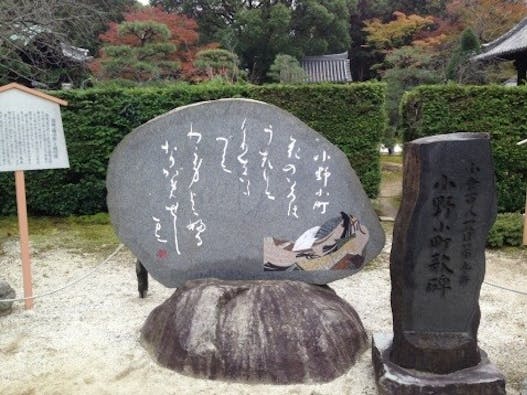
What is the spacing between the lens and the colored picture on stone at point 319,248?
4320 millimetres

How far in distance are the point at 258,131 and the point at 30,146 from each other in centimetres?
236

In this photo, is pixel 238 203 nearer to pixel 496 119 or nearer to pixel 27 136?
pixel 27 136

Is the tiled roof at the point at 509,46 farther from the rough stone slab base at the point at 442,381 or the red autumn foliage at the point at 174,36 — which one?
the rough stone slab base at the point at 442,381

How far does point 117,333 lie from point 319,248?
1865 millimetres

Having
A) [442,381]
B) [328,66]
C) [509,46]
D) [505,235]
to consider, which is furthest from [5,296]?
[328,66]

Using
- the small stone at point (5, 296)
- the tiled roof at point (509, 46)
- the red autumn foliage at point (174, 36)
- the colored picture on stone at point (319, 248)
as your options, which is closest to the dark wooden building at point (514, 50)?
the tiled roof at point (509, 46)

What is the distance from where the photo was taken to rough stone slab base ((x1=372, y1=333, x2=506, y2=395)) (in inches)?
129

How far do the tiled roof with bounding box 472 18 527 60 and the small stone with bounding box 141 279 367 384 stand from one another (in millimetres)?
11463

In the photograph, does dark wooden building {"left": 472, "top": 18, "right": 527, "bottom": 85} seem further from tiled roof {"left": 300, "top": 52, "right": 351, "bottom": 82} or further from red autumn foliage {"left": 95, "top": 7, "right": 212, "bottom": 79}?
tiled roof {"left": 300, "top": 52, "right": 351, "bottom": 82}

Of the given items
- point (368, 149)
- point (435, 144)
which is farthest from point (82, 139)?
point (435, 144)

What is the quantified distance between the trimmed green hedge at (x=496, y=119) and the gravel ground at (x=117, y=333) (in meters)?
2.46

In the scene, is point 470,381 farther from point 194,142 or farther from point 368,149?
point 368,149

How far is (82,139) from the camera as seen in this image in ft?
30.0

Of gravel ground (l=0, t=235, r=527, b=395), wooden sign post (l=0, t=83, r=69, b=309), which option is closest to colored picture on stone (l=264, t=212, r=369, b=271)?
gravel ground (l=0, t=235, r=527, b=395)
